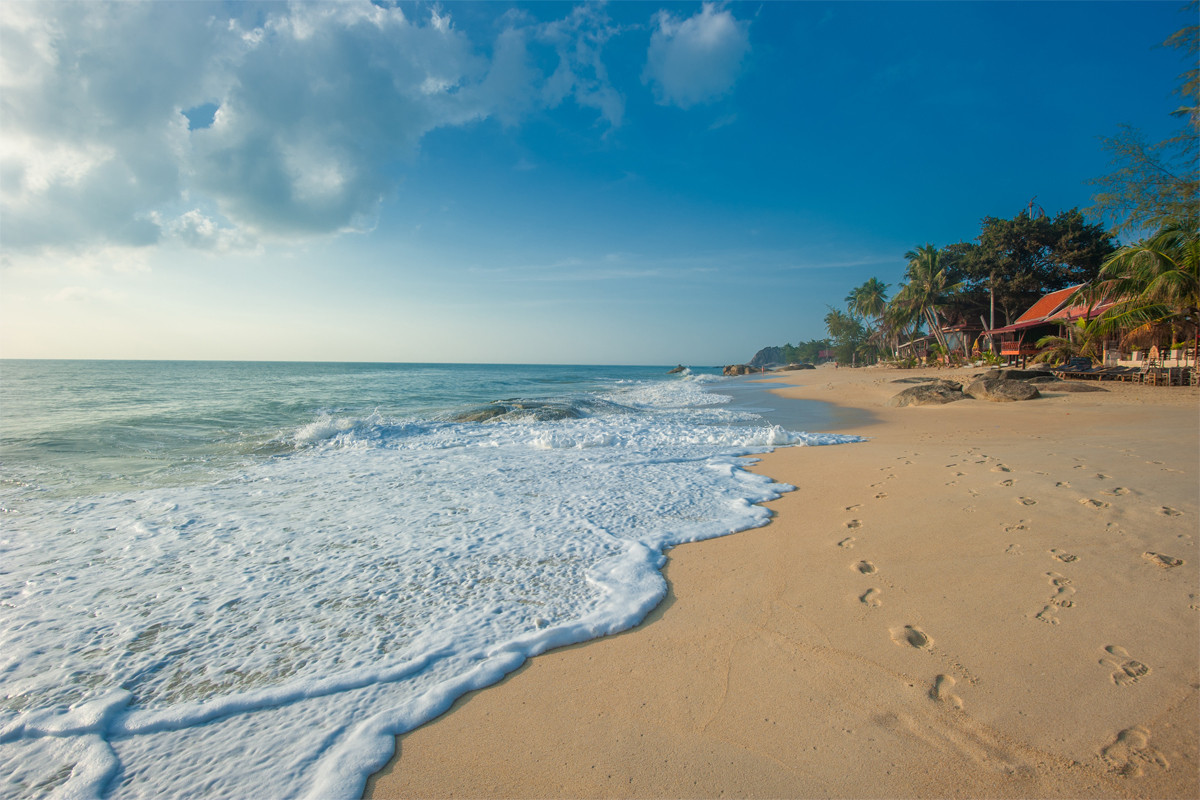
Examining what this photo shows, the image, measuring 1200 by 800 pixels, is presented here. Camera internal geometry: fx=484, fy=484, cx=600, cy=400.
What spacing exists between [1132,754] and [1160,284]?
2026cm

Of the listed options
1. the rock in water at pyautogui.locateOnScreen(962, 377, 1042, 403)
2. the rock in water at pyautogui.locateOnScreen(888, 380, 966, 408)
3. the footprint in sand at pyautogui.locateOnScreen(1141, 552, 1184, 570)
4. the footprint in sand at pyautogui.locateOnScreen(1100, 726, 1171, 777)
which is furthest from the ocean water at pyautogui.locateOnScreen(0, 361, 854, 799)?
the rock in water at pyautogui.locateOnScreen(962, 377, 1042, 403)

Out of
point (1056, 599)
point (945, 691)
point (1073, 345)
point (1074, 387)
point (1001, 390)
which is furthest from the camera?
point (1073, 345)

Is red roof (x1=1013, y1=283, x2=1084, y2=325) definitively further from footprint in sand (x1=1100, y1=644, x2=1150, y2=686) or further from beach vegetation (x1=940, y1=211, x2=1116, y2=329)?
footprint in sand (x1=1100, y1=644, x2=1150, y2=686)

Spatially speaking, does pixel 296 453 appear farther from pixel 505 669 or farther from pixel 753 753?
pixel 753 753

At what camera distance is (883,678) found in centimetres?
264

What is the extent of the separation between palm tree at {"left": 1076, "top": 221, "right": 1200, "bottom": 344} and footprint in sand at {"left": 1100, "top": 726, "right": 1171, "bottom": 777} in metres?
19.8

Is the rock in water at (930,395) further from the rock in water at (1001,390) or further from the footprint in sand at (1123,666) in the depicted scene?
the footprint in sand at (1123,666)

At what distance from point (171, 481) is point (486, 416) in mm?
8493

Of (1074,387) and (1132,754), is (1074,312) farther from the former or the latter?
(1132,754)

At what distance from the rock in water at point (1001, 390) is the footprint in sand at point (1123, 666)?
50.8 feet

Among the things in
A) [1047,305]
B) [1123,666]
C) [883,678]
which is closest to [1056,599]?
[1123,666]

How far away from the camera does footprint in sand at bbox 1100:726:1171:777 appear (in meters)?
2.03

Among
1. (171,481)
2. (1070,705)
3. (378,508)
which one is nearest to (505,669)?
(1070,705)

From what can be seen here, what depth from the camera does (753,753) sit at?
7.27ft
